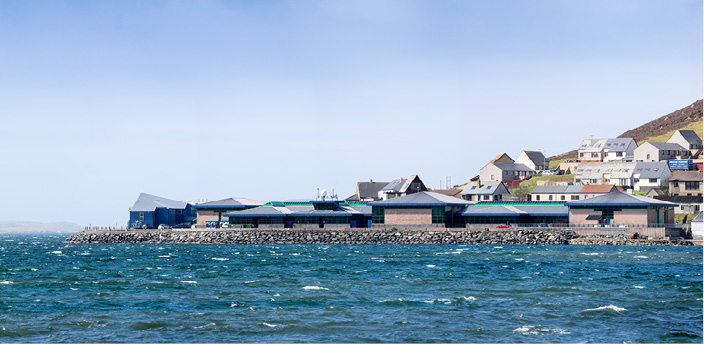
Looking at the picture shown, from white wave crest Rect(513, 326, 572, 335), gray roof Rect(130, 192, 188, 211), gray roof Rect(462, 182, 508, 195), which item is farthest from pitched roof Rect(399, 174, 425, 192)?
white wave crest Rect(513, 326, 572, 335)

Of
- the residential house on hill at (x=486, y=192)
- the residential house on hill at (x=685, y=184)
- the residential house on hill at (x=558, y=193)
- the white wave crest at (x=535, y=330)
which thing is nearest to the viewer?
the white wave crest at (x=535, y=330)

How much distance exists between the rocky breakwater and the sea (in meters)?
44.8

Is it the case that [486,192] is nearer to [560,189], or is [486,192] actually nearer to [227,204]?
[560,189]

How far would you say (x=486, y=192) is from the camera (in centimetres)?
17638

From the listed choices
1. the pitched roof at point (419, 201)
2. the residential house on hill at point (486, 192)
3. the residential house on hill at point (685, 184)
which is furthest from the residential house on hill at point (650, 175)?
the pitched roof at point (419, 201)

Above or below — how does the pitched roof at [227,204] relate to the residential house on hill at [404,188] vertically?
below

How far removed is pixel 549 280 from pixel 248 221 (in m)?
90.2

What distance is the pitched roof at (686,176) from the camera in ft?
534

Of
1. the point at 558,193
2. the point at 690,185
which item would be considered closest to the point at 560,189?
the point at 558,193

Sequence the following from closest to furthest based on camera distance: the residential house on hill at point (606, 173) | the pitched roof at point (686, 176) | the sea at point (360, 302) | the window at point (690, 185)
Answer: the sea at point (360, 302), the pitched roof at point (686, 176), the window at point (690, 185), the residential house on hill at point (606, 173)

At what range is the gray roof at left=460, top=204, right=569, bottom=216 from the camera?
13338 cm

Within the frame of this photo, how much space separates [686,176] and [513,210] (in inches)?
2086

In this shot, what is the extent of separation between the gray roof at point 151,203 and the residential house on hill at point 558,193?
80.1m

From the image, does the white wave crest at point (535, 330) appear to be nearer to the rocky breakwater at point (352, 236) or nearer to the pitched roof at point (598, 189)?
the rocky breakwater at point (352, 236)
